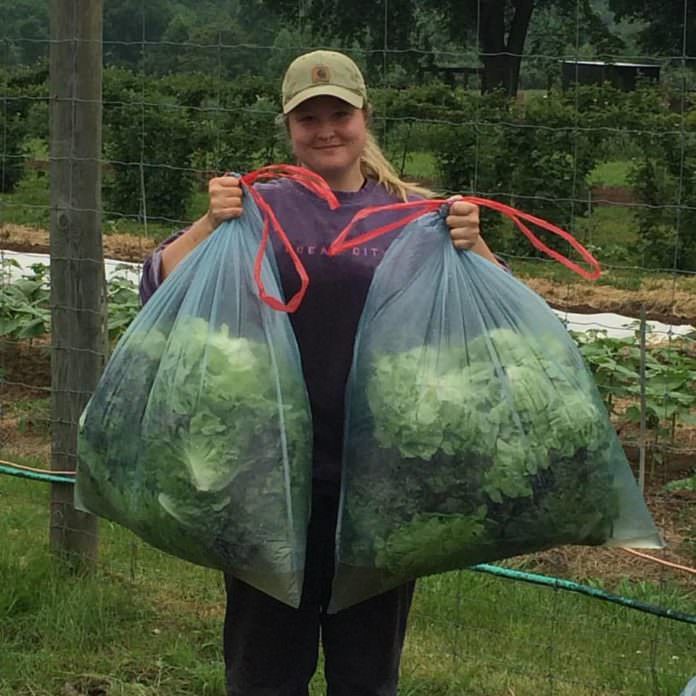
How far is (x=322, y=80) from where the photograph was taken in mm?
2133

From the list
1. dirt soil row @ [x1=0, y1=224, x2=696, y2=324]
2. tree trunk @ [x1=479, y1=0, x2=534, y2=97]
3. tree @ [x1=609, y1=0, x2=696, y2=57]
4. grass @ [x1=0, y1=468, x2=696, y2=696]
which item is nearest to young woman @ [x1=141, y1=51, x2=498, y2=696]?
grass @ [x1=0, y1=468, x2=696, y2=696]

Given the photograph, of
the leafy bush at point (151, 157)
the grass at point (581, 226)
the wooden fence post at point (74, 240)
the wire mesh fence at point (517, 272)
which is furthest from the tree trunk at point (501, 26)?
the wooden fence post at point (74, 240)

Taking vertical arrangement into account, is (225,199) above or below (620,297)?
above

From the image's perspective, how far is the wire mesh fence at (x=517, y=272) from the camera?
10.7ft

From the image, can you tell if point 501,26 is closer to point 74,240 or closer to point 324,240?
point 74,240

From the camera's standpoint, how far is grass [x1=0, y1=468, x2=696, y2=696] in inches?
124

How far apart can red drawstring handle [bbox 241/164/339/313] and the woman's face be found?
0.03 metres

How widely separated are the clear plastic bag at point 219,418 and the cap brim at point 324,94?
115 millimetres

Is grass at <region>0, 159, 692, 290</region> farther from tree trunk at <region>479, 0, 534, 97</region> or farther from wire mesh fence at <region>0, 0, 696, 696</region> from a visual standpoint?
tree trunk at <region>479, 0, 534, 97</region>

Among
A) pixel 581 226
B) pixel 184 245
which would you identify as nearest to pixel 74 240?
pixel 184 245

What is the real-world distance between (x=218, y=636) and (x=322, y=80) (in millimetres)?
1799

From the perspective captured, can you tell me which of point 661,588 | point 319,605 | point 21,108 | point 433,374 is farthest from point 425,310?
point 21,108

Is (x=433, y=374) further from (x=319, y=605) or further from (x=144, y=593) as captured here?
(x=144, y=593)

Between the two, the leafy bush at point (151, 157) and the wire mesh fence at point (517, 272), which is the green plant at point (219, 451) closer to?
the wire mesh fence at point (517, 272)
